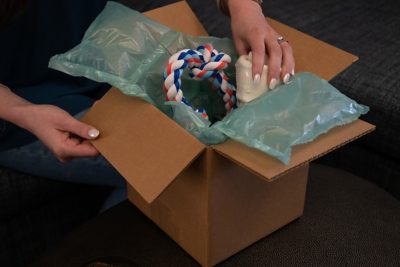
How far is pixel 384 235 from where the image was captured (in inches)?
33.2

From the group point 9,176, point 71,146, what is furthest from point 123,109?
point 9,176

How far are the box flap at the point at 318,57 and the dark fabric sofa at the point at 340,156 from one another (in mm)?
377

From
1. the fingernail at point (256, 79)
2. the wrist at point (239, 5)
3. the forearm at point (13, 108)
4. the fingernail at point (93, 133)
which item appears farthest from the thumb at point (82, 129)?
the wrist at point (239, 5)

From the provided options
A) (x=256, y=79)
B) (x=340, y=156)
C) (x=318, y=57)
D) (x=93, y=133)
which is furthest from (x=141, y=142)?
(x=340, y=156)

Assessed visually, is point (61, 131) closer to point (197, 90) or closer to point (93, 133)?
point (93, 133)

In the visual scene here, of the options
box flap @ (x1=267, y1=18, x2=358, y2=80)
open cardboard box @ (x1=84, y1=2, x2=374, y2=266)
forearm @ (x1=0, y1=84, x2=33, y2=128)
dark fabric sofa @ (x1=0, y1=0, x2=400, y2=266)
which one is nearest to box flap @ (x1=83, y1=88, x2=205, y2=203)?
open cardboard box @ (x1=84, y1=2, x2=374, y2=266)

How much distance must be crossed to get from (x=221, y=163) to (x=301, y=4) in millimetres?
964

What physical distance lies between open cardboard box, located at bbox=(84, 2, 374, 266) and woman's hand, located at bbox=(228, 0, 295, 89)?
4cm

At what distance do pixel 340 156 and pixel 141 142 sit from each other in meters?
0.75

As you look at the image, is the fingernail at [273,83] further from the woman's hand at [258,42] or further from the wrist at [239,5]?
the wrist at [239,5]

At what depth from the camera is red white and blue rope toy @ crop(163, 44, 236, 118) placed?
771 mm

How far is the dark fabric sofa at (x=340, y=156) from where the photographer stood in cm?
112

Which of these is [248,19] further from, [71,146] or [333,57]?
[71,146]

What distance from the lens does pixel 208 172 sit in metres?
0.69
